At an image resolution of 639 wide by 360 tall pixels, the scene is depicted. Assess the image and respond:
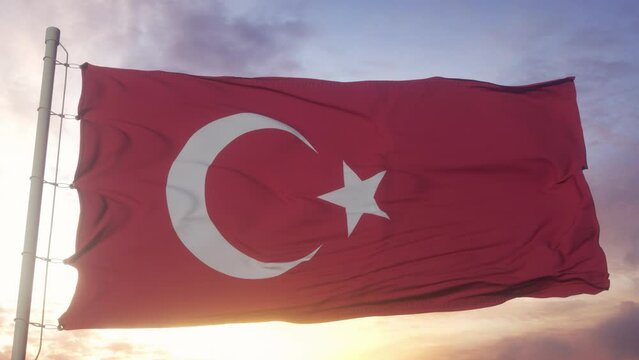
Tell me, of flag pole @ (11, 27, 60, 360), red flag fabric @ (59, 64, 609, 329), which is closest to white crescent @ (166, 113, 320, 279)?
red flag fabric @ (59, 64, 609, 329)

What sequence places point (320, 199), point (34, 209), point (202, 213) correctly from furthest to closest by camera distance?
point (320, 199)
point (202, 213)
point (34, 209)

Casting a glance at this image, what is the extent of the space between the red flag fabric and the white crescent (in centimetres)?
2

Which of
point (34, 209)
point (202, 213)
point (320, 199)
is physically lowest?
point (34, 209)

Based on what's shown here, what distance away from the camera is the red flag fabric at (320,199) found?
11336 millimetres

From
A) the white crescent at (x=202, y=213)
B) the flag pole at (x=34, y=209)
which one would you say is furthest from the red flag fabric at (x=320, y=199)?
the flag pole at (x=34, y=209)

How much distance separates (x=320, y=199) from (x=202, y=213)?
1.79 meters

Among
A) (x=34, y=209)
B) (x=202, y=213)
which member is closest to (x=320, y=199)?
(x=202, y=213)

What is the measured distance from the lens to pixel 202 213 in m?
11.8

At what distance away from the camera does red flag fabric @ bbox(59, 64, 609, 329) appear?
37.2 ft

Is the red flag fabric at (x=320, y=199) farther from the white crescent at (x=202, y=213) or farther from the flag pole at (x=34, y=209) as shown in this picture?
the flag pole at (x=34, y=209)

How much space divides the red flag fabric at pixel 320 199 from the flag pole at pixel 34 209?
822 mm

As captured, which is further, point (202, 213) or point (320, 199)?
point (320, 199)

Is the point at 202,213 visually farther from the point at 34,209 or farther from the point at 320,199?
the point at 34,209

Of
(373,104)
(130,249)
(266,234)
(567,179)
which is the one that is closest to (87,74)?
(130,249)
